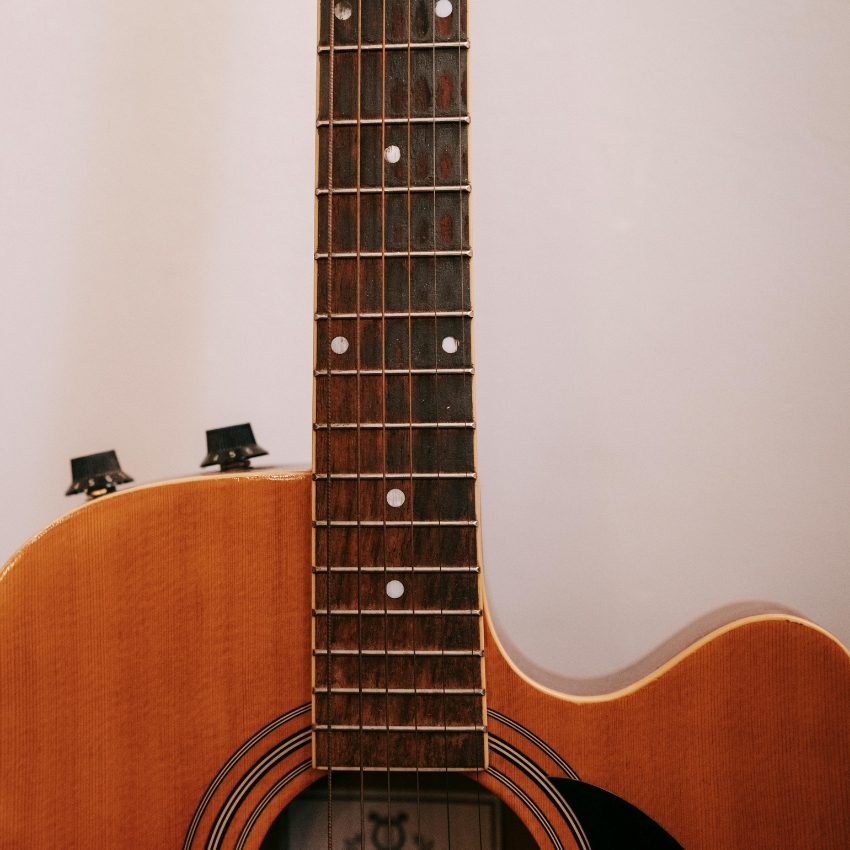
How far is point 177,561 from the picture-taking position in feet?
2.10

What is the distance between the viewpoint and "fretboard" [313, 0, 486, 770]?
2.15ft

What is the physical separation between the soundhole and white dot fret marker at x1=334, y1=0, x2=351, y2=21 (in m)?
0.73

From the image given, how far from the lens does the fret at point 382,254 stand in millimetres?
666

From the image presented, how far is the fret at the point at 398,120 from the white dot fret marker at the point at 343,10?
0.10 meters

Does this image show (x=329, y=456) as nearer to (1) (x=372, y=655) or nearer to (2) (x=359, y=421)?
(2) (x=359, y=421)

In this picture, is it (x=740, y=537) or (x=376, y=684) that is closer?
(x=376, y=684)

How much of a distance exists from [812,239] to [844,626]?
52cm

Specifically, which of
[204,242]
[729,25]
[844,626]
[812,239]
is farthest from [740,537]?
[204,242]

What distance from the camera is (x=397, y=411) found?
2.19ft

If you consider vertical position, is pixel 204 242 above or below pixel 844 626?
above

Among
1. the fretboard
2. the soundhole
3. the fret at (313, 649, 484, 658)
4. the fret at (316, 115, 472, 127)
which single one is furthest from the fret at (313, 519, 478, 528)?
the fret at (316, 115, 472, 127)

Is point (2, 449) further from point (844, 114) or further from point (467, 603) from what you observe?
point (844, 114)

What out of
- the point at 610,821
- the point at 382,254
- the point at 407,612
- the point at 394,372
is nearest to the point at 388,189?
the point at 382,254

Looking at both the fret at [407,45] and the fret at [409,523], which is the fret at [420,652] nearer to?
the fret at [409,523]
